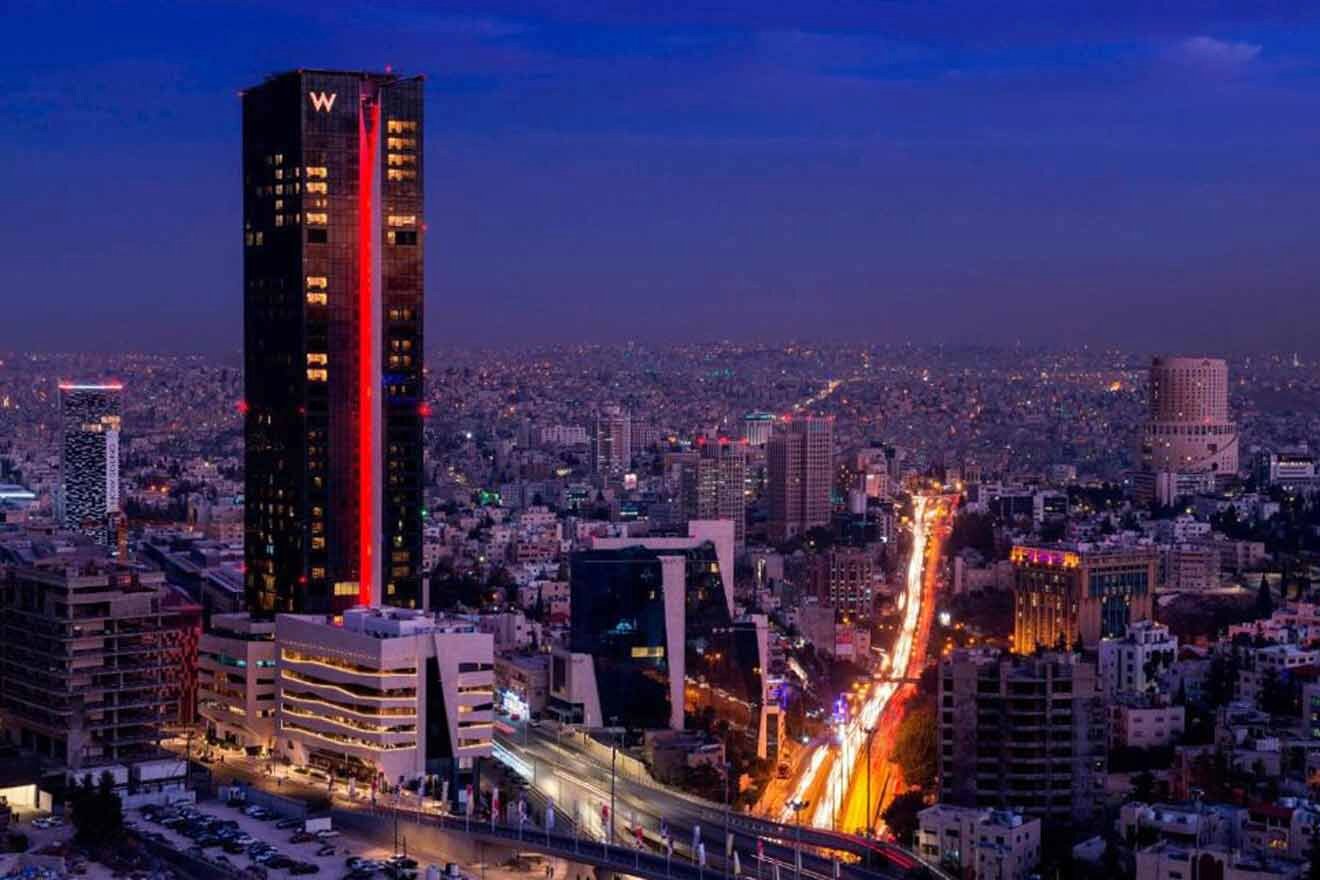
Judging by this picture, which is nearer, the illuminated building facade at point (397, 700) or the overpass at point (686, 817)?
the overpass at point (686, 817)

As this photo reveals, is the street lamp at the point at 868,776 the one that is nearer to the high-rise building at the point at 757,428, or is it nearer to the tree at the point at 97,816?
the tree at the point at 97,816

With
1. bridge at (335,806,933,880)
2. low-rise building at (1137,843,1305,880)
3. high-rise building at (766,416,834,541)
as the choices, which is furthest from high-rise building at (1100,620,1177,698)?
high-rise building at (766,416,834,541)

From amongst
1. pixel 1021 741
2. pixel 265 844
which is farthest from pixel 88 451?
pixel 1021 741

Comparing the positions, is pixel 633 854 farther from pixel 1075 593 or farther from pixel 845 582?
pixel 845 582

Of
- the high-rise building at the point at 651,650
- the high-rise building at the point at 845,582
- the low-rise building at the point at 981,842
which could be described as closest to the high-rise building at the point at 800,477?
the high-rise building at the point at 845,582

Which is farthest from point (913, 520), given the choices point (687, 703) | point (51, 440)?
point (687, 703)

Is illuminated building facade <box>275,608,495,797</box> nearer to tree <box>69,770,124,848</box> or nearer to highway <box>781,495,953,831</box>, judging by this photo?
tree <box>69,770,124,848</box>
